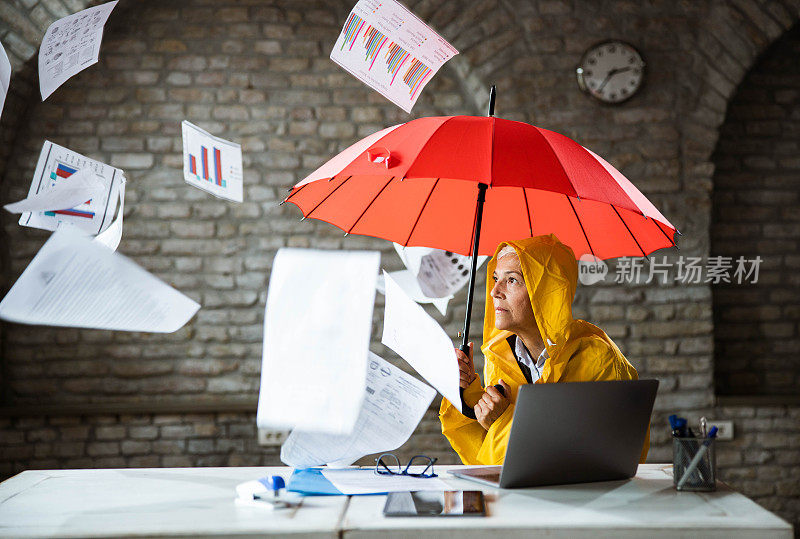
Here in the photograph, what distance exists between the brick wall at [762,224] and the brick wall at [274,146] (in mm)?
319

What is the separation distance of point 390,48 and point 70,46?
3.34 ft

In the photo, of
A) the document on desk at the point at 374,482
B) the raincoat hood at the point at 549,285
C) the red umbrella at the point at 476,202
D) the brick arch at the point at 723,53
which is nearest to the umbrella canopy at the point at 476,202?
the red umbrella at the point at 476,202

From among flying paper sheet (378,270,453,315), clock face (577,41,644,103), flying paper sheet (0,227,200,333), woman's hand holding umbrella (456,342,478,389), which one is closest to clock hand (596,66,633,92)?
clock face (577,41,644,103)

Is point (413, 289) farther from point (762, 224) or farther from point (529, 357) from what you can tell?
point (762, 224)

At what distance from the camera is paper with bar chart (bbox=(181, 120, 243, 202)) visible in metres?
3.02

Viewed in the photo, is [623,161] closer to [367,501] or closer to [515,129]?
[515,129]

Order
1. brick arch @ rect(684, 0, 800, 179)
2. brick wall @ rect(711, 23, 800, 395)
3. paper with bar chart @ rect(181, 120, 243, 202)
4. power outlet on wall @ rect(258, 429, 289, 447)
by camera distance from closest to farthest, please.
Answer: paper with bar chart @ rect(181, 120, 243, 202), brick arch @ rect(684, 0, 800, 179), power outlet on wall @ rect(258, 429, 289, 447), brick wall @ rect(711, 23, 800, 395)

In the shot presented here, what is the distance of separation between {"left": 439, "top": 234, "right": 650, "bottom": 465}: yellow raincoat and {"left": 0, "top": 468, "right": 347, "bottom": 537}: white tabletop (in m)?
0.52

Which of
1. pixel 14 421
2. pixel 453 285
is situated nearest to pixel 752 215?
pixel 453 285

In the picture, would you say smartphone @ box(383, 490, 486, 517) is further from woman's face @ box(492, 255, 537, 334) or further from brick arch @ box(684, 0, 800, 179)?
brick arch @ box(684, 0, 800, 179)

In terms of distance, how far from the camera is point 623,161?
349cm

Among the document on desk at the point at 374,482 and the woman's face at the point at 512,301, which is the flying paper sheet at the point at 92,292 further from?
the woman's face at the point at 512,301

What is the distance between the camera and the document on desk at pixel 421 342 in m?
1.27

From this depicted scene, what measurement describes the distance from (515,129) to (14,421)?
3.10 metres
